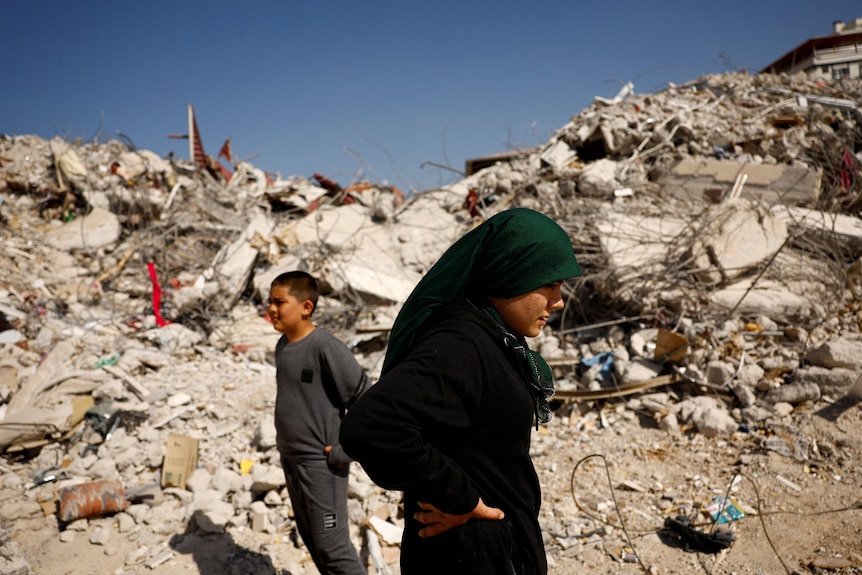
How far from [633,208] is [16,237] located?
31.2ft

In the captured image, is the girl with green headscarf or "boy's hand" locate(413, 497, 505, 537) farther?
"boy's hand" locate(413, 497, 505, 537)

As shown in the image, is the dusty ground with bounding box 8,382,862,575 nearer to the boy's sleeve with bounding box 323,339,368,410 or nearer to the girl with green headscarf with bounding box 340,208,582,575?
the boy's sleeve with bounding box 323,339,368,410

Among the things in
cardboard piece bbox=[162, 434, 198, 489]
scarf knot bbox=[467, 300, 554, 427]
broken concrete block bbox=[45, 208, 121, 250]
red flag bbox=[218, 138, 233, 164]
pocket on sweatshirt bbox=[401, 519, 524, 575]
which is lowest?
cardboard piece bbox=[162, 434, 198, 489]

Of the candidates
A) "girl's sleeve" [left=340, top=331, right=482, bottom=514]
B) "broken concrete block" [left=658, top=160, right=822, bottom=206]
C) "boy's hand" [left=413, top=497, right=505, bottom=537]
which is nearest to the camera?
"girl's sleeve" [left=340, top=331, right=482, bottom=514]

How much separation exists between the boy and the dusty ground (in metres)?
0.93

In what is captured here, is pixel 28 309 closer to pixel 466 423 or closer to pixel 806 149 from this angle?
pixel 466 423

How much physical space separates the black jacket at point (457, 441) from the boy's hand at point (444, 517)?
0.02 meters

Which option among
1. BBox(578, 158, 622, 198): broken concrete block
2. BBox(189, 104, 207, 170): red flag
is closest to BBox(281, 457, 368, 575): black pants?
BBox(578, 158, 622, 198): broken concrete block

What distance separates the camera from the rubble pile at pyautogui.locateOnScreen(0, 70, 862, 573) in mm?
4262

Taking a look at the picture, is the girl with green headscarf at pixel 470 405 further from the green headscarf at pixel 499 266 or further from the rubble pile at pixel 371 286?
the rubble pile at pixel 371 286

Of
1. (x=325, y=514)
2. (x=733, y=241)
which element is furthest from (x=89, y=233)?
(x=733, y=241)

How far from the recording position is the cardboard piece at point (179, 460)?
4.03 metres

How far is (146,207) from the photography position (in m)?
8.69

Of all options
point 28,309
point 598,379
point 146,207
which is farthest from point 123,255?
point 598,379
